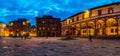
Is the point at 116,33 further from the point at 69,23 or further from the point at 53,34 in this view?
the point at 53,34

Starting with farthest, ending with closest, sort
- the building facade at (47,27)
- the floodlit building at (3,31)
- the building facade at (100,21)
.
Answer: the floodlit building at (3,31) < the building facade at (47,27) < the building facade at (100,21)

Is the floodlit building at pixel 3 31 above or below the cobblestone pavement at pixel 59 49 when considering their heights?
above

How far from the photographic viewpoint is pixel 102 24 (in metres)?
56.2

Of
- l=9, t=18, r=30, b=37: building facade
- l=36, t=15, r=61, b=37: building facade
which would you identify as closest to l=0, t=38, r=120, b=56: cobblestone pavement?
l=36, t=15, r=61, b=37: building facade

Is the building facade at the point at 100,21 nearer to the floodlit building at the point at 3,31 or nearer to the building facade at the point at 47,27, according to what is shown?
the building facade at the point at 47,27

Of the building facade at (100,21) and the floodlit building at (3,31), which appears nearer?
the building facade at (100,21)

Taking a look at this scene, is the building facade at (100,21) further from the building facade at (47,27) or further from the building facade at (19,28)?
the building facade at (19,28)

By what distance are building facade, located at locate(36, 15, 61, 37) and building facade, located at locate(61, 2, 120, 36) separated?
18678 mm

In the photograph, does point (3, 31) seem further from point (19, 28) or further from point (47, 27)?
point (47, 27)

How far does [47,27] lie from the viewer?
3489 inches

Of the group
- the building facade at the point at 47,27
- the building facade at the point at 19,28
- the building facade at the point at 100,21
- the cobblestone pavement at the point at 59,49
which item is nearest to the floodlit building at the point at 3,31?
the building facade at the point at 19,28


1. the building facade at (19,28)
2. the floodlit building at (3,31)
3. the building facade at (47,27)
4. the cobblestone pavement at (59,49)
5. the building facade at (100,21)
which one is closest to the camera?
the cobblestone pavement at (59,49)

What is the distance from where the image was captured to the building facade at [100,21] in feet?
169

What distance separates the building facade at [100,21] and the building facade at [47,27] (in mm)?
18678
